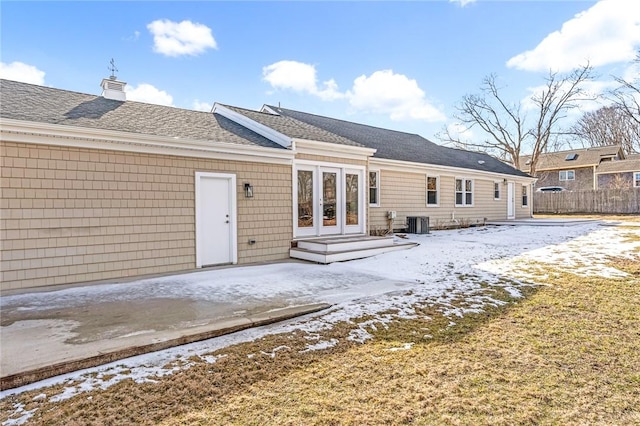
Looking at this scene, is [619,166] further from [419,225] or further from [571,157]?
[419,225]

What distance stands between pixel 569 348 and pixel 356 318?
2.17 m

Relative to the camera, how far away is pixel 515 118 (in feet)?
101

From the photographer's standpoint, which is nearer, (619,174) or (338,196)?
(338,196)

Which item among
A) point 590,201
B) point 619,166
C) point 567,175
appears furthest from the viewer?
point 567,175

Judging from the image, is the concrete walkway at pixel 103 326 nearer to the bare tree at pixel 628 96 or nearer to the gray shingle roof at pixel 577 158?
the bare tree at pixel 628 96

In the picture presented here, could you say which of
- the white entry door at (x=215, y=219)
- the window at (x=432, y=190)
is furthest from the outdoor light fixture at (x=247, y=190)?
the window at (x=432, y=190)

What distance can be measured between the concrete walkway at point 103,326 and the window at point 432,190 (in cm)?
1144

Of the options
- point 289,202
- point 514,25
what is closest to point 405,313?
point 289,202

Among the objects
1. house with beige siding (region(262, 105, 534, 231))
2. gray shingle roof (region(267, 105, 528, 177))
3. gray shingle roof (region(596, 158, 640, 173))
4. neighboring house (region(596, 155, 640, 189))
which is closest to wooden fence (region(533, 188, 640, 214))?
neighboring house (region(596, 155, 640, 189))

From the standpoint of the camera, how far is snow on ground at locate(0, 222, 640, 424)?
3.27m

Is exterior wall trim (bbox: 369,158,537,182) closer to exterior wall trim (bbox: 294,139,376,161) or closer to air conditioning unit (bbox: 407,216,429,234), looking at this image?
air conditioning unit (bbox: 407,216,429,234)

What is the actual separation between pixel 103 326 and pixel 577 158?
39.6 metres

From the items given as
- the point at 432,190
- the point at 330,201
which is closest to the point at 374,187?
the point at 330,201

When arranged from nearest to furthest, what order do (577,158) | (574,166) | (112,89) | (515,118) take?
(112,89), (515,118), (574,166), (577,158)
